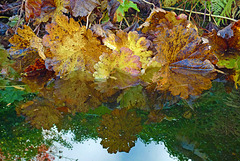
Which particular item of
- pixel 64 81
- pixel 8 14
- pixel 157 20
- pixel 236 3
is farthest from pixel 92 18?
pixel 236 3

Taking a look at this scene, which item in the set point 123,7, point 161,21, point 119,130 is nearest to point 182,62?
point 161,21

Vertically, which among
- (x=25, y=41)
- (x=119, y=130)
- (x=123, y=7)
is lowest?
(x=25, y=41)

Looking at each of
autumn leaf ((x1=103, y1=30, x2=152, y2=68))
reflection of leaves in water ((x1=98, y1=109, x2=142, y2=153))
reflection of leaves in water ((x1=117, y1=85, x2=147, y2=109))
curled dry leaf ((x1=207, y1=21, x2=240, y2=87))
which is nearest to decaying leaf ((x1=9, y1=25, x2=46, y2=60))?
autumn leaf ((x1=103, y1=30, x2=152, y2=68))

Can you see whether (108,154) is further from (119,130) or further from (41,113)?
(41,113)

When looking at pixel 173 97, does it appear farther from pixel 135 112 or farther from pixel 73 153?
pixel 73 153

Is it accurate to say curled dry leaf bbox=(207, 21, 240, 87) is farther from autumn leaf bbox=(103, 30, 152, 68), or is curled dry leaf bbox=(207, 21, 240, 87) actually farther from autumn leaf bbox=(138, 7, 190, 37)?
autumn leaf bbox=(103, 30, 152, 68)

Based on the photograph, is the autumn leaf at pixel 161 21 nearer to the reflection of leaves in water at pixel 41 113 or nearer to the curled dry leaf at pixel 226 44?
the curled dry leaf at pixel 226 44

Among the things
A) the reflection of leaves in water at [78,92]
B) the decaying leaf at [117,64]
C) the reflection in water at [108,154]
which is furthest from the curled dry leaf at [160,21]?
the reflection in water at [108,154]
